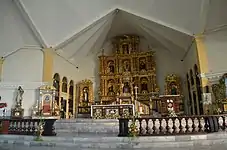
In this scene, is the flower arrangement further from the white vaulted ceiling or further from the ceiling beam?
the ceiling beam

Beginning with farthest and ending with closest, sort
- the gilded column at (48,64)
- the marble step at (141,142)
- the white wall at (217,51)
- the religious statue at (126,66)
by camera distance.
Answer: the religious statue at (126,66) → the gilded column at (48,64) → the white wall at (217,51) → the marble step at (141,142)

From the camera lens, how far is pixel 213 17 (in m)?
9.84

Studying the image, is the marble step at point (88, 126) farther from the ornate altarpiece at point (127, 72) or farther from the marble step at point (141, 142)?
the ornate altarpiece at point (127, 72)

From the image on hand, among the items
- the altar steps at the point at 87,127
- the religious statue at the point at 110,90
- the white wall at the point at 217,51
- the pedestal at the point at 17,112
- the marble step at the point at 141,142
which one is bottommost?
the marble step at the point at 141,142

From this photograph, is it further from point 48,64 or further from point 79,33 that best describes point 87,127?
point 79,33

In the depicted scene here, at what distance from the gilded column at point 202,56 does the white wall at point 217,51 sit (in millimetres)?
180

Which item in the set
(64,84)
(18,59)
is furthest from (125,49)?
(18,59)

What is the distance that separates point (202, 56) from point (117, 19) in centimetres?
596

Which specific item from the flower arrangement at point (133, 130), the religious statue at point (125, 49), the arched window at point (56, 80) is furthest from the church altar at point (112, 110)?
the flower arrangement at point (133, 130)

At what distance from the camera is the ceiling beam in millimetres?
10792

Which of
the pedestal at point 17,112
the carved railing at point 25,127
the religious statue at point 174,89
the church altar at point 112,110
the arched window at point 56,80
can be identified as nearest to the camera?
the carved railing at point 25,127

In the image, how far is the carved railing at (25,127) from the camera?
5.86m

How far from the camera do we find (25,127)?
6.15 metres

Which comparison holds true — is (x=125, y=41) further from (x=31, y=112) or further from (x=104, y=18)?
(x=31, y=112)
